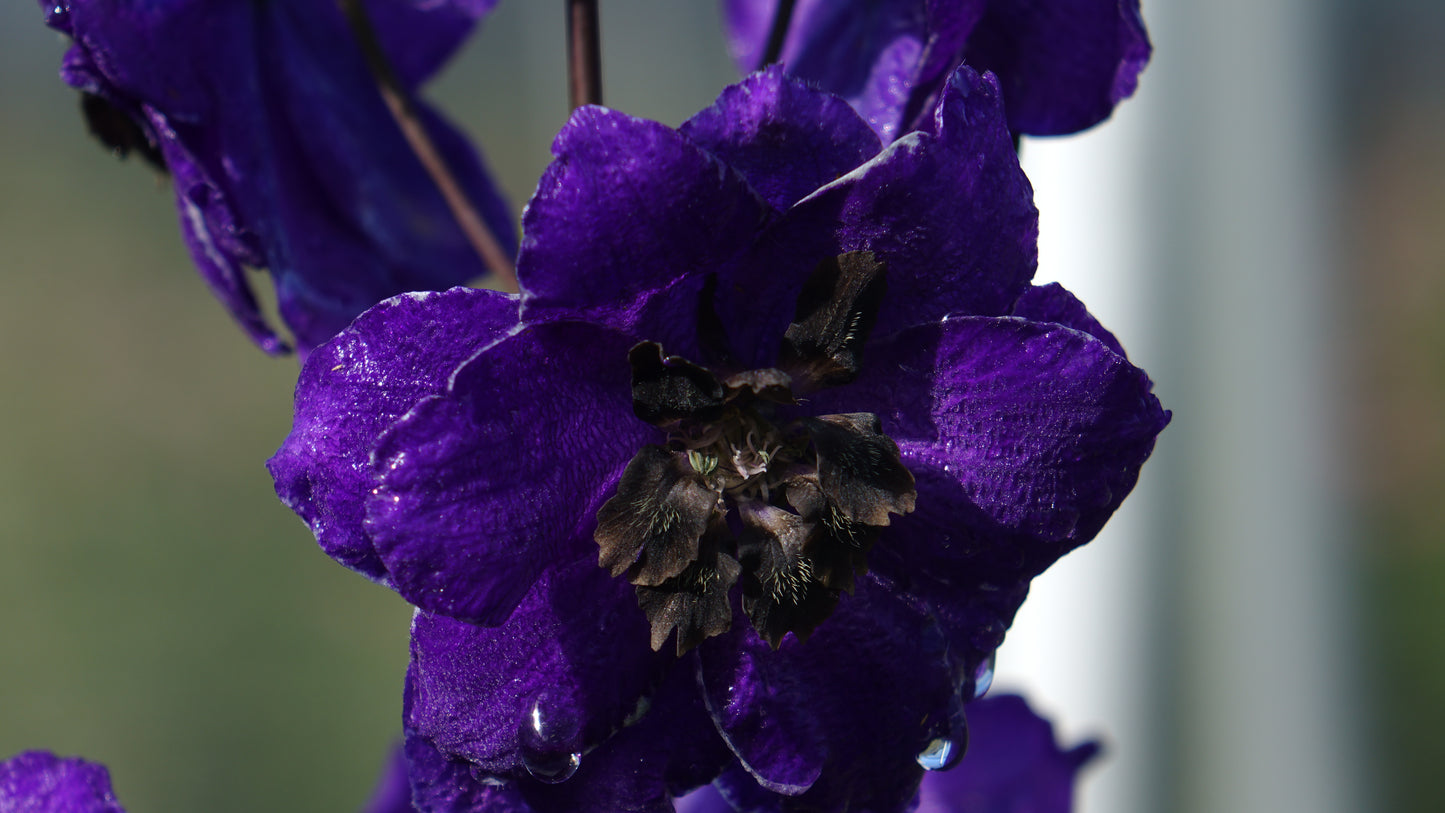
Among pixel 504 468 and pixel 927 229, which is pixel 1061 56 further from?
pixel 504 468

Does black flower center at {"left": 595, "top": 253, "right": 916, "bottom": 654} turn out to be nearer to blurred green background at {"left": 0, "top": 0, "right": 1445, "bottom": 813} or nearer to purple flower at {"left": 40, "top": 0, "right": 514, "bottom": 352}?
purple flower at {"left": 40, "top": 0, "right": 514, "bottom": 352}

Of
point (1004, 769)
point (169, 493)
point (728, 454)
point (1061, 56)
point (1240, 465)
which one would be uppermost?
point (1061, 56)

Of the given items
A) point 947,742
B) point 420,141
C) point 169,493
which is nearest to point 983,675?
point 947,742

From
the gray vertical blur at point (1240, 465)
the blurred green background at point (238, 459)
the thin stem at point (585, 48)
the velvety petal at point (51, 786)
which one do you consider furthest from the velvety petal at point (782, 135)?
the blurred green background at point (238, 459)

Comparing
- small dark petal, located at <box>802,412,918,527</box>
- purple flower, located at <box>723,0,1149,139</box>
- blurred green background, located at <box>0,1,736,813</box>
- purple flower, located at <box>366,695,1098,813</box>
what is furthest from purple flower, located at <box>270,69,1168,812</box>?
blurred green background, located at <box>0,1,736,813</box>

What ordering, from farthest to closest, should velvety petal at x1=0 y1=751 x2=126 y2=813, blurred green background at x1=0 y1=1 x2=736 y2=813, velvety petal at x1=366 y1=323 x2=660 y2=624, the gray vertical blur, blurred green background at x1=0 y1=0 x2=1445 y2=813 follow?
blurred green background at x1=0 y1=1 x2=736 y2=813 < blurred green background at x1=0 y1=0 x2=1445 y2=813 < the gray vertical blur < velvety petal at x1=0 y1=751 x2=126 y2=813 < velvety petal at x1=366 y1=323 x2=660 y2=624

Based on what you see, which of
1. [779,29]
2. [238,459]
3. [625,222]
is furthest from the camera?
[238,459]
